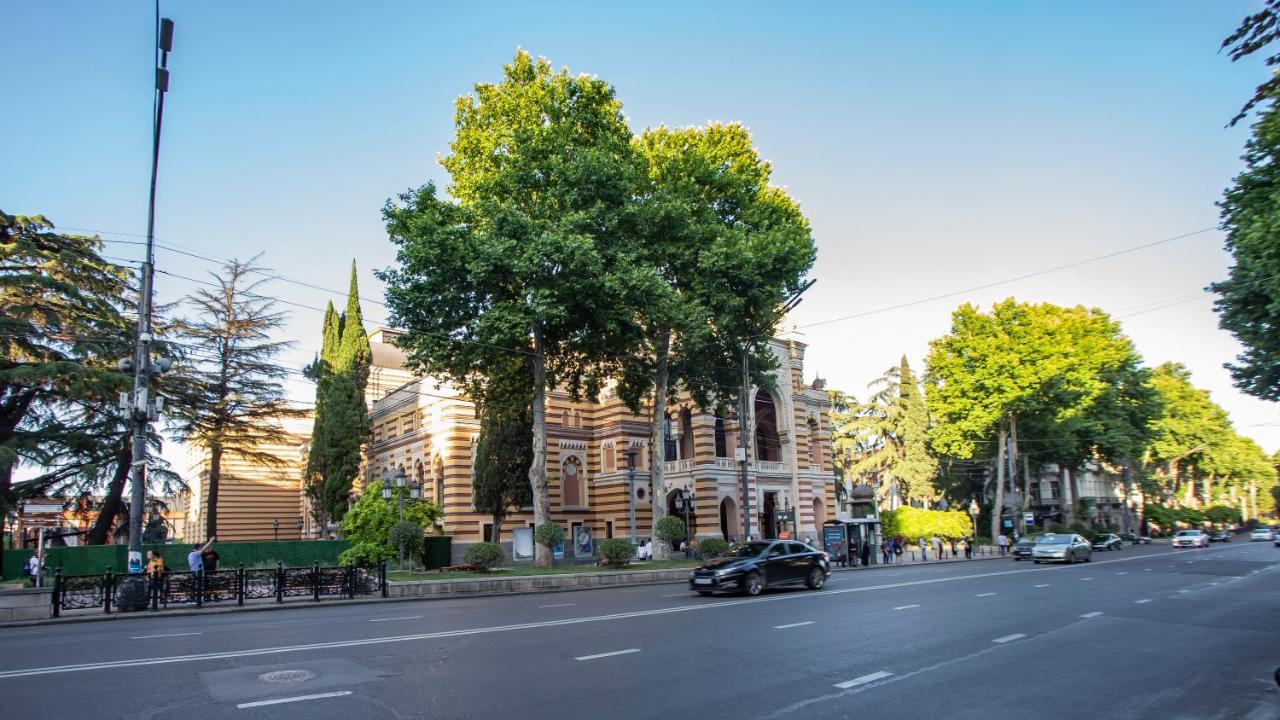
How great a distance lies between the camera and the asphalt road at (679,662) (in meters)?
7.22

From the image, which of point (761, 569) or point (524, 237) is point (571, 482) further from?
point (761, 569)

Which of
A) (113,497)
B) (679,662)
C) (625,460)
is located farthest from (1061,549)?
(113,497)

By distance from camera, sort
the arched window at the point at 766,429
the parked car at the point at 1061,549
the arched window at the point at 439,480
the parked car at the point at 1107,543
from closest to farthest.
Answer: the parked car at the point at 1061,549 < the arched window at the point at 439,480 < the arched window at the point at 766,429 < the parked car at the point at 1107,543

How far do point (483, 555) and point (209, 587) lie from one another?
8593 mm

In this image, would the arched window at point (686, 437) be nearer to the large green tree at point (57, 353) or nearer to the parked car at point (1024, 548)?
the parked car at point (1024, 548)

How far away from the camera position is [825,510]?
51.6 m

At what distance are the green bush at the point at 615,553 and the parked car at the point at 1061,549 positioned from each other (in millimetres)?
20575

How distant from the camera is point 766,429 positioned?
49.3 meters

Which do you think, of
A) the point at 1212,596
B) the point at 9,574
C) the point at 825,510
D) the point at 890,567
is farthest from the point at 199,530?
the point at 1212,596

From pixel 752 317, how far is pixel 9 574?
36806mm

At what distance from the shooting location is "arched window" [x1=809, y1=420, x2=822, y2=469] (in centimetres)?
5241

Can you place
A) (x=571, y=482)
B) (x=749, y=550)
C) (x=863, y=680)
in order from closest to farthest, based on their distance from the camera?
(x=863, y=680) < (x=749, y=550) < (x=571, y=482)

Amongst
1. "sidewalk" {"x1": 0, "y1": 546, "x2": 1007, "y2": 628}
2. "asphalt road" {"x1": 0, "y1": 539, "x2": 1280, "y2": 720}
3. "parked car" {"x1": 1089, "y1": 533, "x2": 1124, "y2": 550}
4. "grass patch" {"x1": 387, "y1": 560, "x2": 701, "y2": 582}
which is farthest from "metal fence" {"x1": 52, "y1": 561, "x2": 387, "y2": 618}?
"parked car" {"x1": 1089, "y1": 533, "x2": 1124, "y2": 550}

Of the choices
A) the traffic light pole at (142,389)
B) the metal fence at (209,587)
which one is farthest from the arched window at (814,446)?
the traffic light pole at (142,389)
